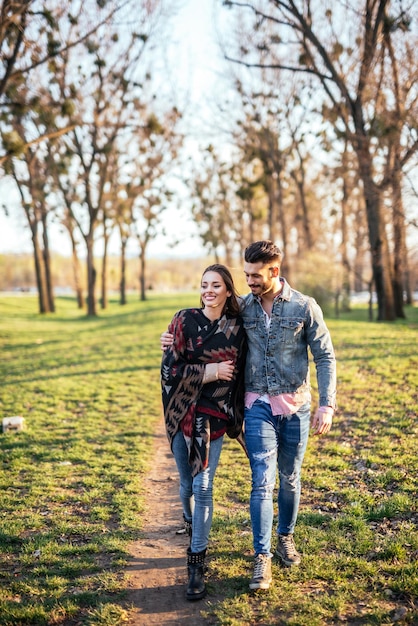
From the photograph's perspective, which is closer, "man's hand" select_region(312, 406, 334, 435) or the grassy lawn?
the grassy lawn

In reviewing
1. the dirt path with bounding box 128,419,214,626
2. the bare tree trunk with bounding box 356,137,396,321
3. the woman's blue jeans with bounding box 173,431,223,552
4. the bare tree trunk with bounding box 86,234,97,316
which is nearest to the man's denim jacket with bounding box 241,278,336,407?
the woman's blue jeans with bounding box 173,431,223,552

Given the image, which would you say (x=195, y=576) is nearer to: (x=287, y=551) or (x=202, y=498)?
(x=202, y=498)

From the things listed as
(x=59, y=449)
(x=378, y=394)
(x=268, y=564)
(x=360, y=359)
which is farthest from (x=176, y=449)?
(x=360, y=359)

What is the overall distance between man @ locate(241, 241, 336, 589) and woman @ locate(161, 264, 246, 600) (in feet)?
0.43

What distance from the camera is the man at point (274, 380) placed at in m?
3.75

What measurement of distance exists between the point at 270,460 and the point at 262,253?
145 cm

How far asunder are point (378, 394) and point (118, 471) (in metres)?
5.04

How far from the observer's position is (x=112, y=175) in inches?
1248

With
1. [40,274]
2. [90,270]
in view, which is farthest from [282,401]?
[40,274]

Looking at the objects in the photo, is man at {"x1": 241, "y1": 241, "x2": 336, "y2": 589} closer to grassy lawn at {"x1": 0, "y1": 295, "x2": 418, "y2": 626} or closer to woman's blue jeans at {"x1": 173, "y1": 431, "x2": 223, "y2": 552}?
woman's blue jeans at {"x1": 173, "y1": 431, "x2": 223, "y2": 552}

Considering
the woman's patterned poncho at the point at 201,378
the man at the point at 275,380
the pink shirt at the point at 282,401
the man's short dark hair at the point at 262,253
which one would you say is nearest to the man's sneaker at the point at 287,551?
the man at the point at 275,380

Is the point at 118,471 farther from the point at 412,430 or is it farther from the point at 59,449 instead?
the point at 412,430

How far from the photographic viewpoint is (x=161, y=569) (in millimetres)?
4195

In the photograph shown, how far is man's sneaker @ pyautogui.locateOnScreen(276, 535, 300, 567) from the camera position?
13.3ft
